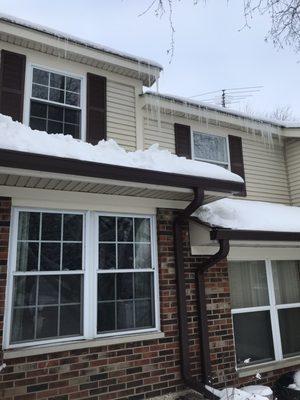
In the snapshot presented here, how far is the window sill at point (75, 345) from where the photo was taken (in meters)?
4.29

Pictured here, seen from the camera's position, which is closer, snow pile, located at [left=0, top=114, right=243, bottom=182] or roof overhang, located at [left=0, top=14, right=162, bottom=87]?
snow pile, located at [left=0, top=114, right=243, bottom=182]

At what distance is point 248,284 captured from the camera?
6855 millimetres

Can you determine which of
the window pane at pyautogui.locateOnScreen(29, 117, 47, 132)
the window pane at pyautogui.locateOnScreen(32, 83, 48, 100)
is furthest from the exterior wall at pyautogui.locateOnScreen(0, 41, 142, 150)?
the window pane at pyautogui.locateOnScreen(29, 117, 47, 132)

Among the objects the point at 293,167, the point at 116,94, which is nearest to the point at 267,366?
the point at 293,167

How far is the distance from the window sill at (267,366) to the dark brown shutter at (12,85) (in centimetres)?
528

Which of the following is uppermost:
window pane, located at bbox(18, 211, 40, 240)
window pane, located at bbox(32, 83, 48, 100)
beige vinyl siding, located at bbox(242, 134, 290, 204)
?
window pane, located at bbox(32, 83, 48, 100)

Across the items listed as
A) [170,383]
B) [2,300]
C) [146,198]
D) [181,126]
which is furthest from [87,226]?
[181,126]

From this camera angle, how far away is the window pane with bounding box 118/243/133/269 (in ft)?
17.6

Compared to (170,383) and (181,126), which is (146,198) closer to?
(170,383)

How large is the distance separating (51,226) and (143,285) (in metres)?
1.53

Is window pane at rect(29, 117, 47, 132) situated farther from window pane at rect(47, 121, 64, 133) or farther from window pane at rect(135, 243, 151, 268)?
window pane at rect(135, 243, 151, 268)

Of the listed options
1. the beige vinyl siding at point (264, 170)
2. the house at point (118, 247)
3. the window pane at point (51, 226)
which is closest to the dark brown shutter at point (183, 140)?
the house at point (118, 247)

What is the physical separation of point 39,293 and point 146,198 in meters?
1.90

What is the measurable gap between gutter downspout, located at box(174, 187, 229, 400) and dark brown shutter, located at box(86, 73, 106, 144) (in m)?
2.21
